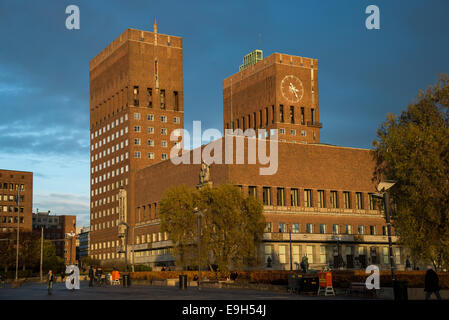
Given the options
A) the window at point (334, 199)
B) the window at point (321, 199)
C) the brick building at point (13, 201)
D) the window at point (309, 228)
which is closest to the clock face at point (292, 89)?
the window at point (334, 199)

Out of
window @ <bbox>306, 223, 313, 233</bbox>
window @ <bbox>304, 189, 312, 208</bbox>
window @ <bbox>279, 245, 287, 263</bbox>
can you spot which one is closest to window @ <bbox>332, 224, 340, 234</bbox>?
window @ <bbox>306, 223, 313, 233</bbox>

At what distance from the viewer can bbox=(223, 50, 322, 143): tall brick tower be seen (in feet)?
520

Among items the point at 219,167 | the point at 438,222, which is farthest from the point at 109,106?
the point at 438,222

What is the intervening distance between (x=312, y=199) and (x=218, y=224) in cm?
4473

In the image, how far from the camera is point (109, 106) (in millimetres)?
159250

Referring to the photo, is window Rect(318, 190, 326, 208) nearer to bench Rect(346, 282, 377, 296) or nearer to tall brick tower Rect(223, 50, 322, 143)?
tall brick tower Rect(223, 50, 322, 143)

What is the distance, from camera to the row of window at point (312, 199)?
103 m

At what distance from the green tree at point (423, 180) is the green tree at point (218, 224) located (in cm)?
2485

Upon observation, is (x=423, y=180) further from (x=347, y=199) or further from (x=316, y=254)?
(x=347, y=199)

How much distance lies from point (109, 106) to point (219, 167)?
67.7 m

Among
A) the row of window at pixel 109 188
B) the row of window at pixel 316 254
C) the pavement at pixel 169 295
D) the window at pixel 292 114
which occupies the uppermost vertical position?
the window at pixel 292 114

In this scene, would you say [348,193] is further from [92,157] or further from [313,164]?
[92,157]

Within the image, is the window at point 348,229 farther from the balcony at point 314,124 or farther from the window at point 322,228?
the balcony at point 314,124
